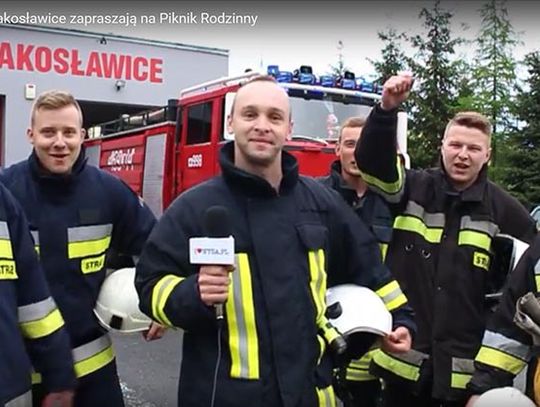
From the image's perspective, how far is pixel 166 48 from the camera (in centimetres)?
1881

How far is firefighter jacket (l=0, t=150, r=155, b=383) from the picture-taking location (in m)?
3.18

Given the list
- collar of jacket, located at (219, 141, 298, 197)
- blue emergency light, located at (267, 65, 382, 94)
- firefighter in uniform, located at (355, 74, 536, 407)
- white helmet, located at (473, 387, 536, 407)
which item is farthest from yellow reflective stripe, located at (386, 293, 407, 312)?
blue emergency light, located at (267, 65, 382, 94)

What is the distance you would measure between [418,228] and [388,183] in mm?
245

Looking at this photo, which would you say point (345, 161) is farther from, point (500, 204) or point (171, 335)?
point (171, 335)

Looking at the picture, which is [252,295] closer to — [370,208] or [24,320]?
[24,320]

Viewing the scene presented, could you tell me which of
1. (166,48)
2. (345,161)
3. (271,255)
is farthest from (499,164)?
(271,255)

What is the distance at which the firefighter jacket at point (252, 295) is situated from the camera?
2348 millimetres

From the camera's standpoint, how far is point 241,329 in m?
2.36

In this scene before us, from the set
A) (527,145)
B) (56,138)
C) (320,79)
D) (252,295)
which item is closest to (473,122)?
(252,295)

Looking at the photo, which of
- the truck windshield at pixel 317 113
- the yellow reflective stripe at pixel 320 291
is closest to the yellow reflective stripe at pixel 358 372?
the yellow reflective stripe at pixel 320 291

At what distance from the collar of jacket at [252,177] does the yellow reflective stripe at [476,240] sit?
3.39 feet

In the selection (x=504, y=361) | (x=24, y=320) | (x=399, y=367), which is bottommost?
(x=399, y=367)

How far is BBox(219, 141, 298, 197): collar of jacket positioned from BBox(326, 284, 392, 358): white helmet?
1.31 feet

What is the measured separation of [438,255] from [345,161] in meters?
0.84
